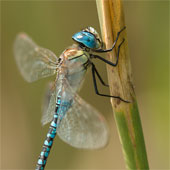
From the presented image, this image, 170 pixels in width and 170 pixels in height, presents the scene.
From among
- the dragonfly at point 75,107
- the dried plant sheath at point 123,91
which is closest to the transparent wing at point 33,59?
the dragonfly at point 75,107

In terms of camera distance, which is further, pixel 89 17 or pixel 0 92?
pixel 0 92

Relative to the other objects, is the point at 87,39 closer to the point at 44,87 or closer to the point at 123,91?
the point at 123,91

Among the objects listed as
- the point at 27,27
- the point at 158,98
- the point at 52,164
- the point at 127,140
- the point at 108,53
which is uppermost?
the point at 27,27

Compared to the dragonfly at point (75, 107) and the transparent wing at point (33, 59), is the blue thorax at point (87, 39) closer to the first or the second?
the dragonfly at point (75, 107)

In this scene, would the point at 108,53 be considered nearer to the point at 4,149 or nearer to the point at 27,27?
the point at 27,27

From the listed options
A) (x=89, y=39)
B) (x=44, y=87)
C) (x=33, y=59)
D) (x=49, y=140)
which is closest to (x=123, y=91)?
(x=89, y=39)

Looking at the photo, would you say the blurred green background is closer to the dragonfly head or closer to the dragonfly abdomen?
the dragonfly head

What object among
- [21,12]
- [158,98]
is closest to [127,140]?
[158,98]

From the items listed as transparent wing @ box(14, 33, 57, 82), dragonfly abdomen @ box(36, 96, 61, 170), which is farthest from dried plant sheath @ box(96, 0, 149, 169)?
transparent wing @ box(14, 33, 57, 82)

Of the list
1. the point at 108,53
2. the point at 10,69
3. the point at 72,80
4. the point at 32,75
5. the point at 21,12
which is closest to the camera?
the point at 108,53
